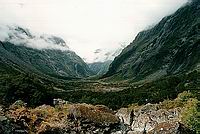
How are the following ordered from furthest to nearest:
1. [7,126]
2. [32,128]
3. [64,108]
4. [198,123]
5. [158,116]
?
[158,116] < [198,123] < [64,108] < [32,128] < [7,126]

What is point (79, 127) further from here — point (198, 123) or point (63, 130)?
point (198, 123)

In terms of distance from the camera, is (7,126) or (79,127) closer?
(7,126)

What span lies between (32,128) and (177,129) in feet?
37.9

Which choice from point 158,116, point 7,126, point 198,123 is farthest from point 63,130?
point 158,116

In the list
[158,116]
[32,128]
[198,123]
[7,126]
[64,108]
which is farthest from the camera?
[158,116]

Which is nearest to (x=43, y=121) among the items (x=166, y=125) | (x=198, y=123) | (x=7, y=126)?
(x=7, y=126)

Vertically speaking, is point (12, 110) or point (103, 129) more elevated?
point (12, 110)

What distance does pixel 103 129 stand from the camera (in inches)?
1467

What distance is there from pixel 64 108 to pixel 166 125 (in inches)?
368

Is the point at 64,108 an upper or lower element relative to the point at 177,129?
upper

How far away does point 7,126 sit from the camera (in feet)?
112

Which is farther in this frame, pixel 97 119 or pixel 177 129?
pixel 97 119

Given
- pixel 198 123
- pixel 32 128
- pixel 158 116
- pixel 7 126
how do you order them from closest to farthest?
pixel 7 126, pixel 32 128, pixel 198 123, pixel 158 116

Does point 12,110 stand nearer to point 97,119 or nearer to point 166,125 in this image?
point 97,119
